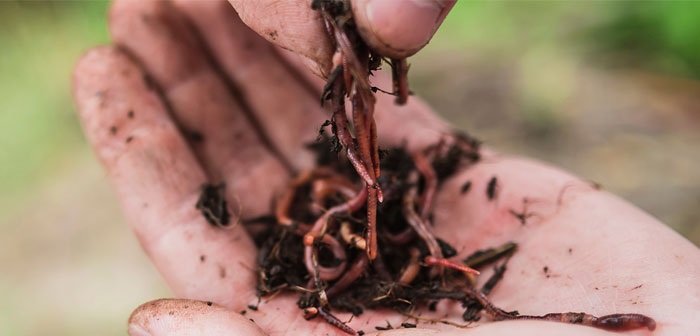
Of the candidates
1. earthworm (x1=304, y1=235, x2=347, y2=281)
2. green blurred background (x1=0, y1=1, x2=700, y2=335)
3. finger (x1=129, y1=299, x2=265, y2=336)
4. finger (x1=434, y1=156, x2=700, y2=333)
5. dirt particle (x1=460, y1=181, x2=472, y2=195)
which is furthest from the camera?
green blurred background (x1=0, y1=1, x2=700, y2=335)

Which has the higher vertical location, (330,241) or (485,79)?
(330,241)

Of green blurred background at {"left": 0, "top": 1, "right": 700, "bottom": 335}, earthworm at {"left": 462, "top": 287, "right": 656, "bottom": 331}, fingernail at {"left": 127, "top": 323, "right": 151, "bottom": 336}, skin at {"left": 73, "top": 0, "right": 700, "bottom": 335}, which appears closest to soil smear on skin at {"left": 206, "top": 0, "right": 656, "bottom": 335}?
earthworm at {"left": 462, "top": 287, "right": 656, "bottom": 331}

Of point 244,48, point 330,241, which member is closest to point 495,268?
point 330,241

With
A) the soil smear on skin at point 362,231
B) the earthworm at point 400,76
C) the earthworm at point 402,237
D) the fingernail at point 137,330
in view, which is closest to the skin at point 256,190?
the fingernail at point 137,330

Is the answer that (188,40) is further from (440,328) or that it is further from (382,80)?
(440,328)

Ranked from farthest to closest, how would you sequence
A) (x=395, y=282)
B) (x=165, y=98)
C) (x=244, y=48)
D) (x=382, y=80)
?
(x=382, y=80), (x=244, y=48), (x=165, y=98), (x=395, y=282)

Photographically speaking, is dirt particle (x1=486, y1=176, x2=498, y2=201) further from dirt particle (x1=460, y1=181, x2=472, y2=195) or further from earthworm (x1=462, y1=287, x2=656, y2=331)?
earthworm (x1=462, y1=287, x2=656, y2=331)

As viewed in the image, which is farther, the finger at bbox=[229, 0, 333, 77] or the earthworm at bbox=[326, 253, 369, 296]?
the earthworm at bbox=[326, 253, 369, 296]
